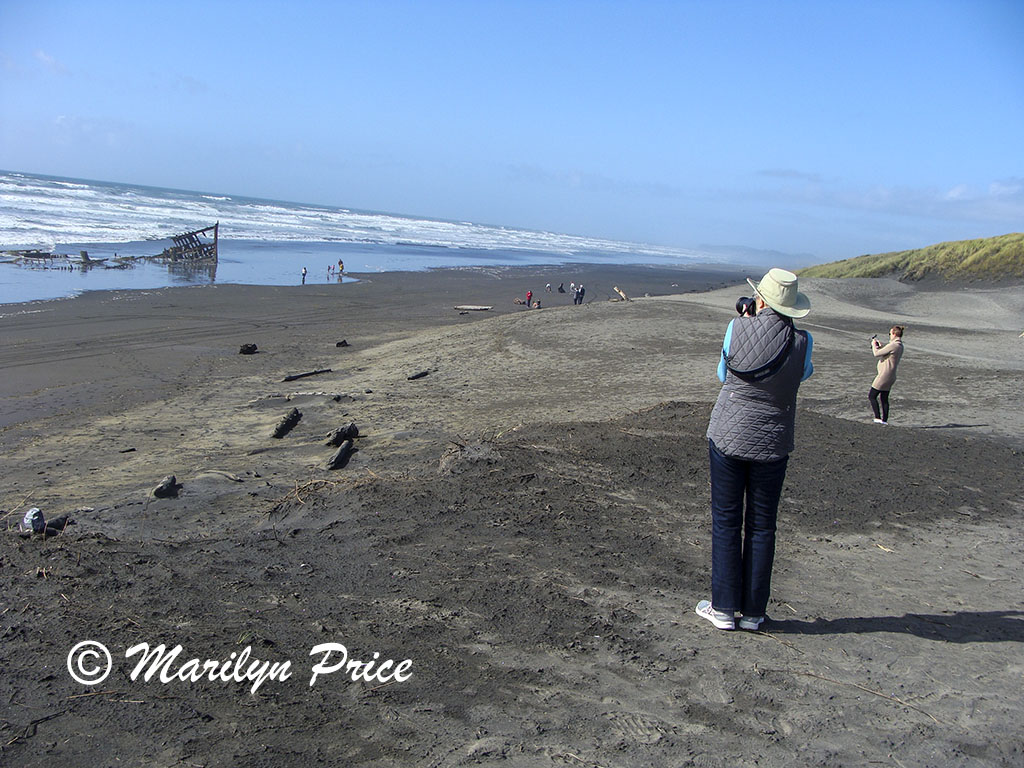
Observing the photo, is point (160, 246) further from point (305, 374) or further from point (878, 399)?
point (878, 399)

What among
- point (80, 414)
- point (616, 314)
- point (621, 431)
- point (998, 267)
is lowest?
point (80, 414)

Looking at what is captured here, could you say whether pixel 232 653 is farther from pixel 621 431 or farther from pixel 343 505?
pixel 621 431

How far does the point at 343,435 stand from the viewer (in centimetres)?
897

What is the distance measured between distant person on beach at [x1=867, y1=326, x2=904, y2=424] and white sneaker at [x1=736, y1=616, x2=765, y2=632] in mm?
6379

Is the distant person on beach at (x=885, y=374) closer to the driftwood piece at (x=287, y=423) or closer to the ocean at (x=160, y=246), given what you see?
the driftwood piece at (x=287, y=423)

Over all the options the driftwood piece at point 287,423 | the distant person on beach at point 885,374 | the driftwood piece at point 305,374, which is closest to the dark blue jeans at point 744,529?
the distant person on beach at point 885,374

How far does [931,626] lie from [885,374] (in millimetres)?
5971

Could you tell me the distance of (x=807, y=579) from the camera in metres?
4.86

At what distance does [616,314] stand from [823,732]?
1646cm

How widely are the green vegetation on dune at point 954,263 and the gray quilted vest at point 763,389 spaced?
39.4m

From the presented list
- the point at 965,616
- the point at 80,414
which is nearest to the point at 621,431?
the point at 965,616

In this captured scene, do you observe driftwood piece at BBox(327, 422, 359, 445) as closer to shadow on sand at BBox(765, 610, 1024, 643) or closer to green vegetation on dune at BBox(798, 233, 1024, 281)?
shadow on sand at BBox(765, 610, 1024, 643)

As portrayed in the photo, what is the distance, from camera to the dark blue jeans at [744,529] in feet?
12.7

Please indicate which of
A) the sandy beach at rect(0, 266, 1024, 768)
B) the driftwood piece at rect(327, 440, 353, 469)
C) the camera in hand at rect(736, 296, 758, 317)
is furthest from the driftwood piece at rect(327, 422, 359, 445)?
the camera in hand at rect(736, 296, 758, 317)
